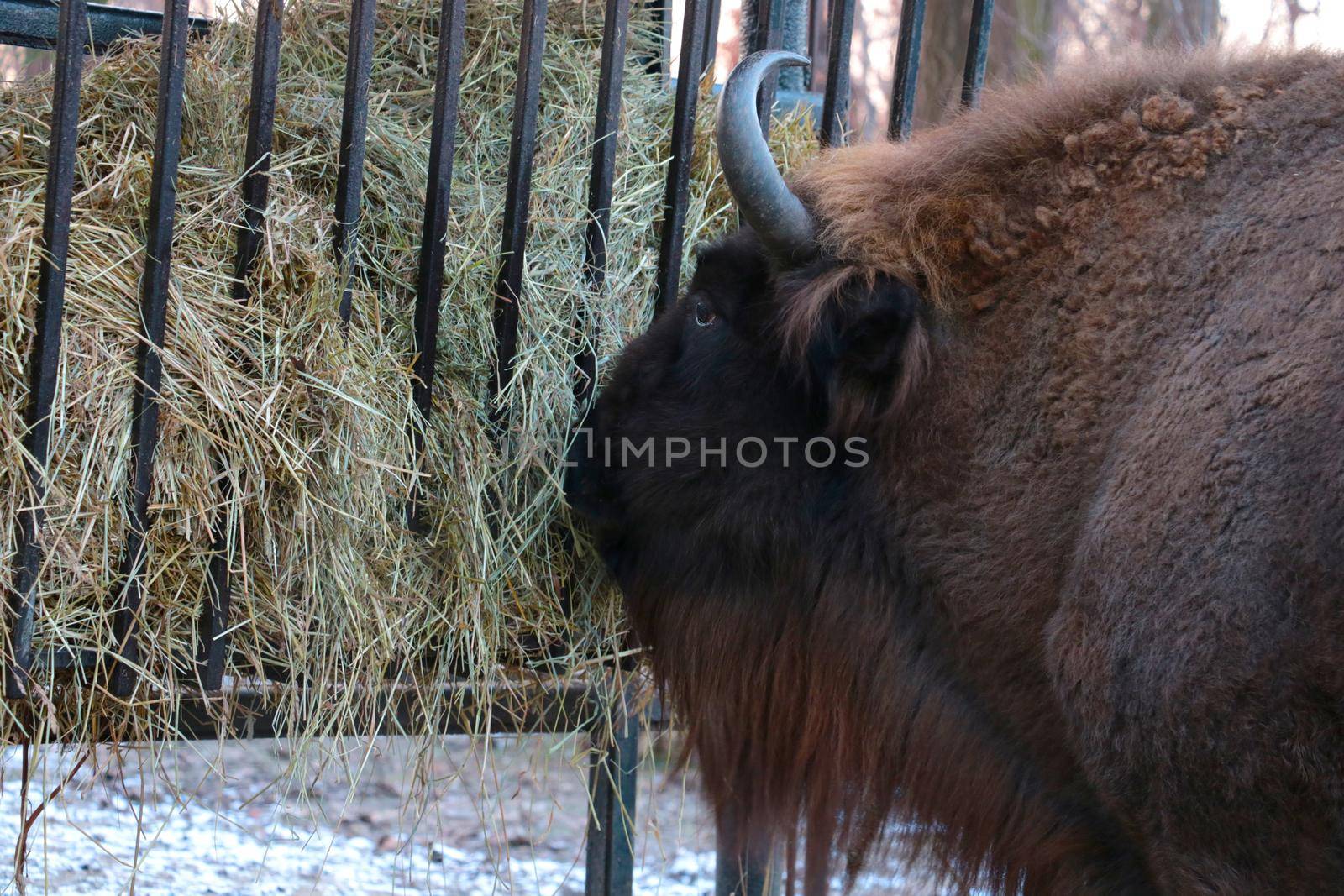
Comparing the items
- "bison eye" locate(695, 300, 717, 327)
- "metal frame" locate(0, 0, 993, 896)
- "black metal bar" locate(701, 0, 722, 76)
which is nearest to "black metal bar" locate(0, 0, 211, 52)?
"metal frame" locate(0, 0, 993, 896)

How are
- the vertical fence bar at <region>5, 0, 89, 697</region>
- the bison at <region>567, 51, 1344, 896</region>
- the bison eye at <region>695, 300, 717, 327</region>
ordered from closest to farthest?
1. the bison at <region>567, 51, 1344, 896</region>
2. the vertical fence bar at <region>5, 0, 89, 697</region>
3. the bison eye at <region>695, 300, 717, 327</region>

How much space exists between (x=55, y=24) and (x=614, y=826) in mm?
2771

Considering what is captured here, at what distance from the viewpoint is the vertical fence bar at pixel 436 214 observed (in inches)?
101

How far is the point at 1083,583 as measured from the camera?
205cm

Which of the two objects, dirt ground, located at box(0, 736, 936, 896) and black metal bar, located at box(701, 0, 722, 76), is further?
dirt ground, located at box(0, 736, 936, 896)

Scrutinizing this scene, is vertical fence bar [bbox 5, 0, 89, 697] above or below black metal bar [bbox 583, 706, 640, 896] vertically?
above

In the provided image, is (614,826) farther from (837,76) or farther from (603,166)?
(837,76)

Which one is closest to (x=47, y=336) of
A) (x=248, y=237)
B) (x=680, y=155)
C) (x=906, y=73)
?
(x=248, y=237)

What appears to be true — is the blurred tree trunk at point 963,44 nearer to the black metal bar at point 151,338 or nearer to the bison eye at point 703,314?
the bison eye at point 703,314

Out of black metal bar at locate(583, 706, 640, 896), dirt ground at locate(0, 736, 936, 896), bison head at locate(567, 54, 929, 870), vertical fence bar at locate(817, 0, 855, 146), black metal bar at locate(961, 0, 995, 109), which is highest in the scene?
black metal bar at locate(961, 0, 995, 109)

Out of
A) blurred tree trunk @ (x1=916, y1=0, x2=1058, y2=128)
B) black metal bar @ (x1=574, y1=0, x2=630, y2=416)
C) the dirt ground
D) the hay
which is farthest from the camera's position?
blurred tree trunk @ (x1=916, y1=0, x2=1058, y2=128)

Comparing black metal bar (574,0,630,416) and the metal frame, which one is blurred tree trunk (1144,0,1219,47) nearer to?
the metal frame

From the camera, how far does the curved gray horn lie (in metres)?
2.29

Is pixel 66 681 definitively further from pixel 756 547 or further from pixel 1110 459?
pixel 1110 459
